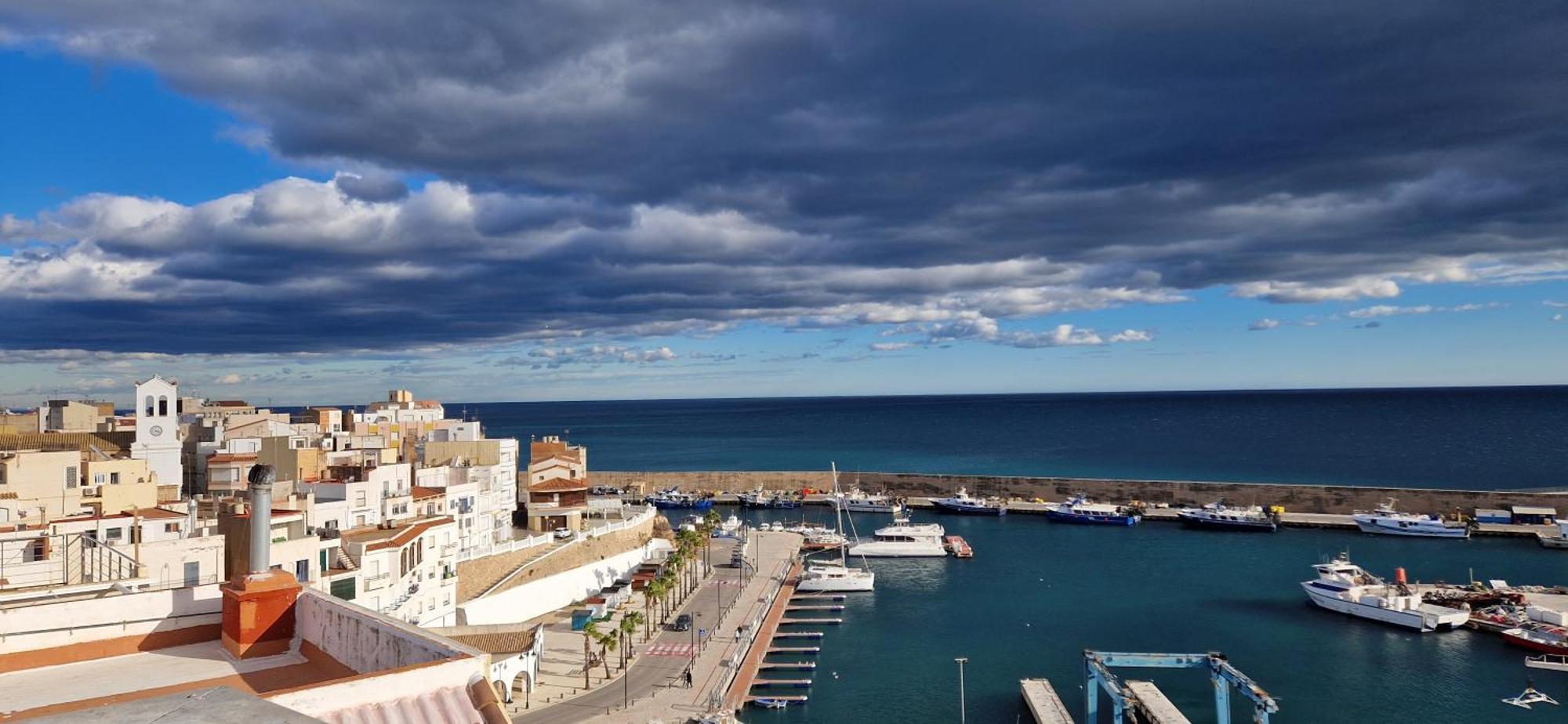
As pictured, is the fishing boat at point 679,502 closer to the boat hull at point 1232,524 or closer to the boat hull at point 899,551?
the boat hull at point 899,551

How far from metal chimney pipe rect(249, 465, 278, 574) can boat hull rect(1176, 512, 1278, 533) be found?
319 ft

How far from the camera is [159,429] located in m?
62.1

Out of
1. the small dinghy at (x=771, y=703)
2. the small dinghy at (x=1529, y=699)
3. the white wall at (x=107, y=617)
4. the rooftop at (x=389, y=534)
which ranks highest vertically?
the white wall at (x=107, y=617)

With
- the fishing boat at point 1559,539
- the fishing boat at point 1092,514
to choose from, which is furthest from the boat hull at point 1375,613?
the fishing boat at point 1559,539

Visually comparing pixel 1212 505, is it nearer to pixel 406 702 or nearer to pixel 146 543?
pixel 146 543

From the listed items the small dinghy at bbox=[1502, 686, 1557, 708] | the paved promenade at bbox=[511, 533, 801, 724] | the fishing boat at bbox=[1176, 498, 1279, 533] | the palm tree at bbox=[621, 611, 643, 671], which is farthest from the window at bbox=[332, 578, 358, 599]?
the fishing boat at bbox=[1176, 498, 1279, 533]

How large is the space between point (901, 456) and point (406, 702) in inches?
6691

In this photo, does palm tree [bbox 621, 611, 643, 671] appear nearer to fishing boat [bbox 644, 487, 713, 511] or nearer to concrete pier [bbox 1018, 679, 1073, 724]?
concrete pier [bbox 1018, 679, 1073, 724]

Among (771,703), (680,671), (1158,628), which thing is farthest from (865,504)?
(771,703)

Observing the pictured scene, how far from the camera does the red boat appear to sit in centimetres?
4994

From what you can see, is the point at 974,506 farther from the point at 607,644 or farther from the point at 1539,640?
the point at 607,644

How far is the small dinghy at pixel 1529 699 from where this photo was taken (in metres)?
43.6

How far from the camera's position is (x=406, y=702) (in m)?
8.72

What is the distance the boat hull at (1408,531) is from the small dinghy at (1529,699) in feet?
161
